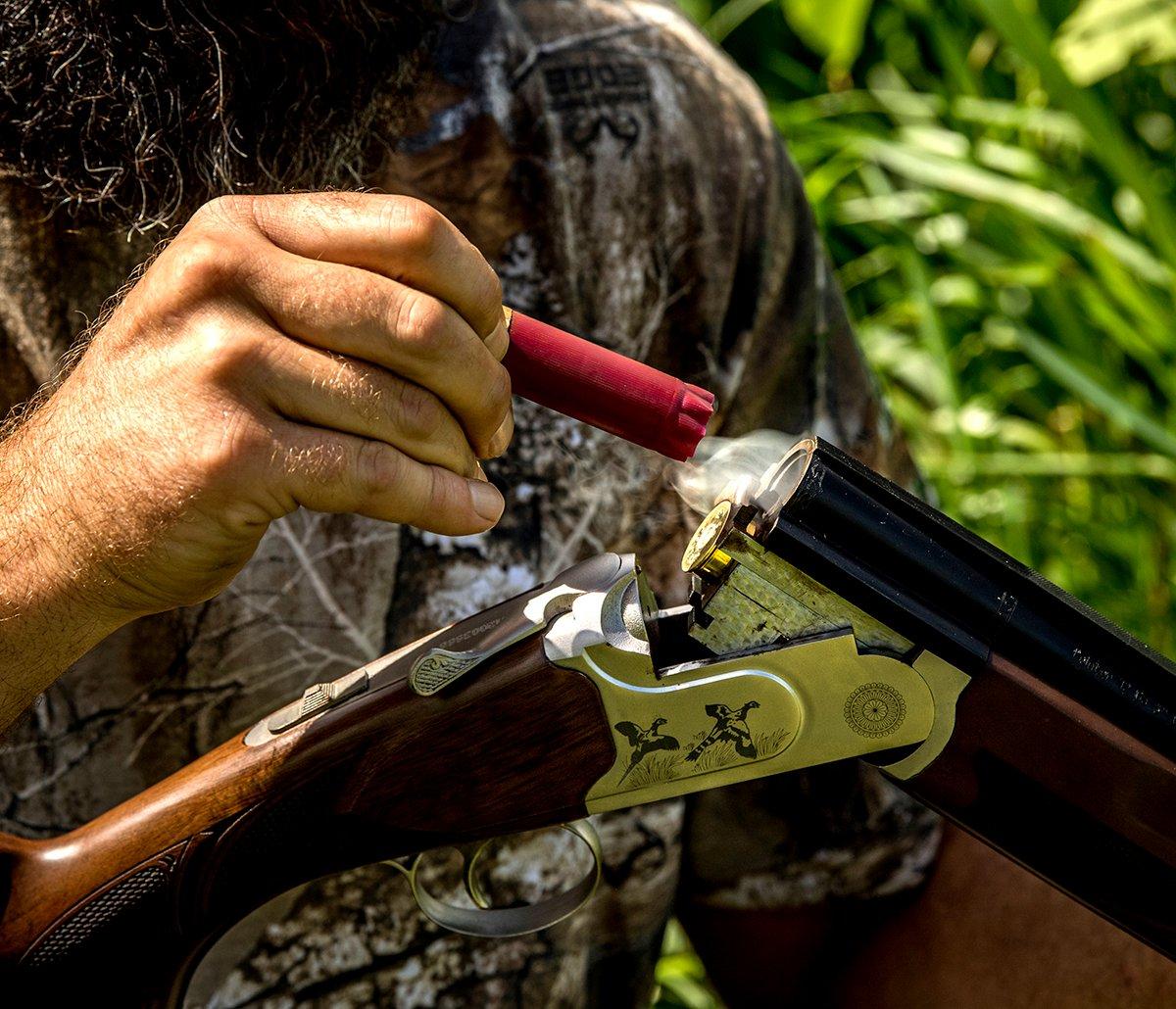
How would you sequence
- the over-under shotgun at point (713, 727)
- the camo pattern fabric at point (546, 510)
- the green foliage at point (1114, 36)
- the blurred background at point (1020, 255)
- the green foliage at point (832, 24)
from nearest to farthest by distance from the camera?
the over-under shotgun at point (713, 727)
the camo pattern fabric at point (546, 510)
the green foliage at point (1114, 36)
the blurred background at point (1020, 255)
the green foliage at point (832, 24)

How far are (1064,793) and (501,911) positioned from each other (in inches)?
20.7

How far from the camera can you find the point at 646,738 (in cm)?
Result: 90

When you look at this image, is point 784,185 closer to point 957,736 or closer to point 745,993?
point 957,736

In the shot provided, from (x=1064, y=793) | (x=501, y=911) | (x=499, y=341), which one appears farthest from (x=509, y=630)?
(x=1064, y=793)

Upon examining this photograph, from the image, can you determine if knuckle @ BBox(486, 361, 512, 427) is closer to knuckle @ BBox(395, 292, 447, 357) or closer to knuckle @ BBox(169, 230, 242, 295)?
knuckle @ BBox(395, 292, 447, 357)

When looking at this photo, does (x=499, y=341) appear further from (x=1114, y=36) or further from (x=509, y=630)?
A: (x=1114, y=36)

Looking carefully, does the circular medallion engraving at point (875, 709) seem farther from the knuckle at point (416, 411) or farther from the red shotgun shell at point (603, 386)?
the knuckle at point (416, 411)

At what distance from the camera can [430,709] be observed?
0.92 meters

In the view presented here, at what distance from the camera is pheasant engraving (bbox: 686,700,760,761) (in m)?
0.89

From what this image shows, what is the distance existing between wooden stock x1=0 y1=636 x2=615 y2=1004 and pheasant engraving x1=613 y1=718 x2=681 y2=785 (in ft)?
0.06

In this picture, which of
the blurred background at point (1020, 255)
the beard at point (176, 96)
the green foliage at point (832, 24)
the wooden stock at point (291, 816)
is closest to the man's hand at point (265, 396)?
the wooden stock at point (291, 816)

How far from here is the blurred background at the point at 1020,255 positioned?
2.40m

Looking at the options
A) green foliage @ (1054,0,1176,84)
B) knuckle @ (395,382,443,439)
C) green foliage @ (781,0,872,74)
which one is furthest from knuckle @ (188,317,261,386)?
green foliage @ (781,0,872,74)

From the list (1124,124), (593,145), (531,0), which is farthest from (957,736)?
(1124,124)
